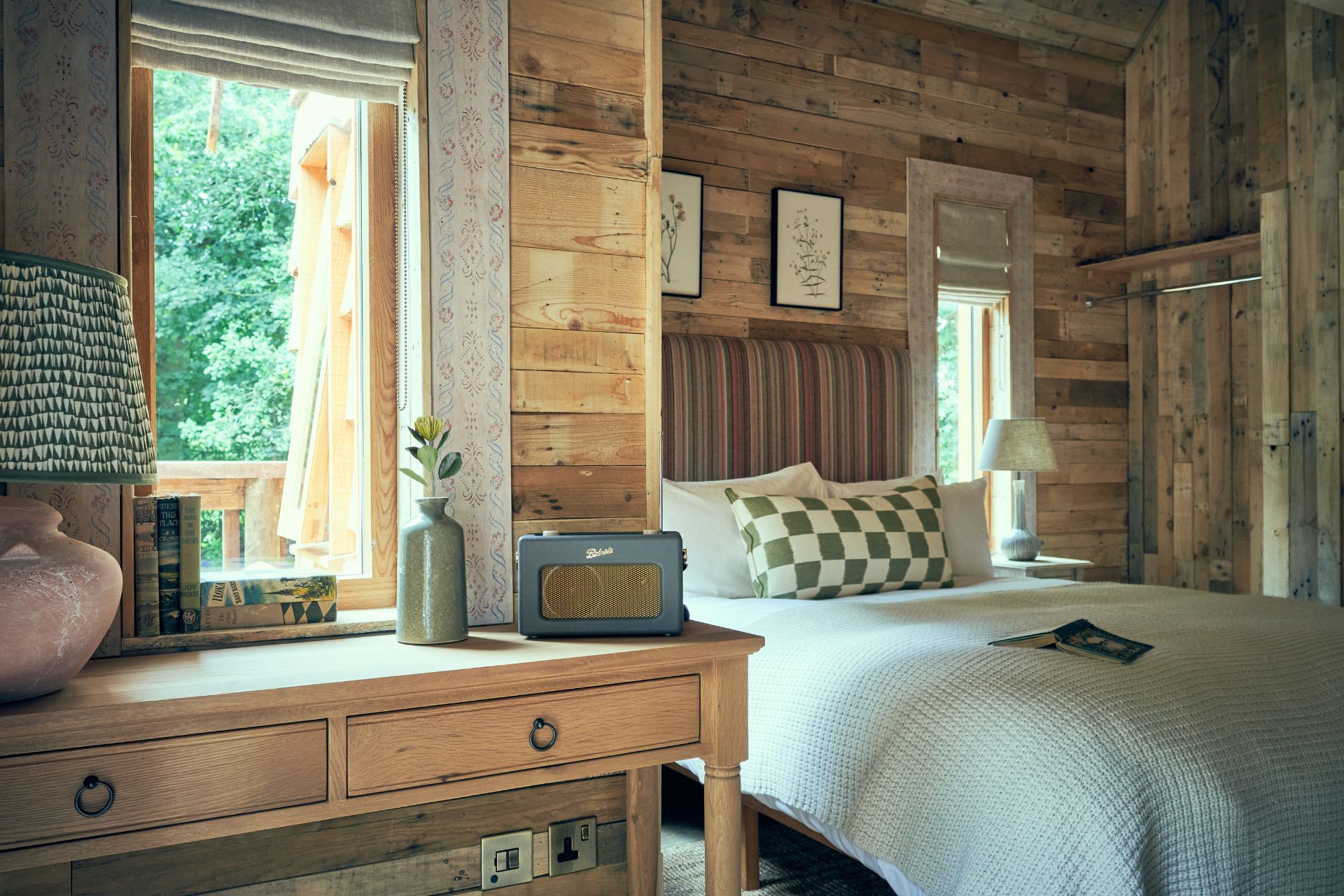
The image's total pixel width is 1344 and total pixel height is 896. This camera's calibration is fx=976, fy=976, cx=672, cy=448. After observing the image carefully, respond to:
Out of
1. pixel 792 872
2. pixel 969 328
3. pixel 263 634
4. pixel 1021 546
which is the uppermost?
pixel 969 328

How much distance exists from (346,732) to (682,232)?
271 centimetres

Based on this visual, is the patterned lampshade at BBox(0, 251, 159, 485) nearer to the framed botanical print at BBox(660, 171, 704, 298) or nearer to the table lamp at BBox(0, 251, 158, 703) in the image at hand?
the table lamp at BBox(0, 251, 158, 703)

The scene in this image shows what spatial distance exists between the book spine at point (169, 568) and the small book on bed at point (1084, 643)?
1613mm

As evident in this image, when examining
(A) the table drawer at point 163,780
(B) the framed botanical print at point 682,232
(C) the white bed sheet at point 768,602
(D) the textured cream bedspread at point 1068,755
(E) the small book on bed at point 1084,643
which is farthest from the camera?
(B) the framed botanical print at point 682,232

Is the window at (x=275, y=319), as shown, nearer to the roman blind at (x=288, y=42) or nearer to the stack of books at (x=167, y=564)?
the roman blind at (x=288, y=42)

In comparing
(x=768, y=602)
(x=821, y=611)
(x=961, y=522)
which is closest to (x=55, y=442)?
(x=821, y=611)

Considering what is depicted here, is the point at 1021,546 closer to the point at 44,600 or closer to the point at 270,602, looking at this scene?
the point at 270,602

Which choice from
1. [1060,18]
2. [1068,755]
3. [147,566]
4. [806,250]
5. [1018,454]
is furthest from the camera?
[1060,18]

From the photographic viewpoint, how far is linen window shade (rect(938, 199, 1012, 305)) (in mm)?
4398

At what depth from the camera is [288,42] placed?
5.84 feet

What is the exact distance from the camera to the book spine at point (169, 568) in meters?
1.58

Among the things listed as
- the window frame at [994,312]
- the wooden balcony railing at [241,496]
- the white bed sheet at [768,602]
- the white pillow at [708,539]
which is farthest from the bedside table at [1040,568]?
the wooden balcony railing at [241,496]

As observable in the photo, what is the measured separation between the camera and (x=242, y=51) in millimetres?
1767

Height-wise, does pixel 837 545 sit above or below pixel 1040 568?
above
